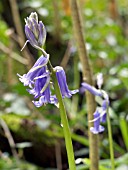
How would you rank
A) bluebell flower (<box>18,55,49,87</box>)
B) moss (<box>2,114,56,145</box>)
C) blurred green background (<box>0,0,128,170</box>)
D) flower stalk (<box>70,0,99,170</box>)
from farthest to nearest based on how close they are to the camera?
moss (<box>2,114,56,145</box>), blurred green background (<box>0,0,128,170</box>), flower stalk (<box>70,0,99,170</box>), bluebell flower (<box>18,55,49,87</box>)

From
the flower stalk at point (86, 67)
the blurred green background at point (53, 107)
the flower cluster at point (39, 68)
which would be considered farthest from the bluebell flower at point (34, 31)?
the blurred green background at point (53, 107)

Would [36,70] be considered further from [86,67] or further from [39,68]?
[86,67]

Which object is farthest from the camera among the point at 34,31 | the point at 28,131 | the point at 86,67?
the point at 28,131

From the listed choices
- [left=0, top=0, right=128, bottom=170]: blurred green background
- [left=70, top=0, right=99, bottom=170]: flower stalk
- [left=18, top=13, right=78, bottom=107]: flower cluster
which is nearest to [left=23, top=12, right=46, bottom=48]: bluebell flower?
[left=18, top=13, right=78, bottom=107]: flower cluster

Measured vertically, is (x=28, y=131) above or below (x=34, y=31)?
below

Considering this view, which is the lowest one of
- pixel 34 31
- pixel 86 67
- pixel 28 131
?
pixel 28 131

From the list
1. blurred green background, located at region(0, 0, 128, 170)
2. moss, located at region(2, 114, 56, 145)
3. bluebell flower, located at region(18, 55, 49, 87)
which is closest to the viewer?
bluebell flower, located at region(18, 55, 49, 87)

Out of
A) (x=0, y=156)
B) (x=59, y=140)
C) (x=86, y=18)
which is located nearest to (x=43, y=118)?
(x=59, y=140)

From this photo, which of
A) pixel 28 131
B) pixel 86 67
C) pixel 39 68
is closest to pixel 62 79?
pixel 39 68

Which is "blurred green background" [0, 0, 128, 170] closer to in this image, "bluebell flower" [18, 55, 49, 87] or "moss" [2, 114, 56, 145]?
"moss" [2, 114, 56, 145]

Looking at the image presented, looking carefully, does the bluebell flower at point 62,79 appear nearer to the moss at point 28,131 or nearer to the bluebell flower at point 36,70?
the bluebell flower at point 36,70
